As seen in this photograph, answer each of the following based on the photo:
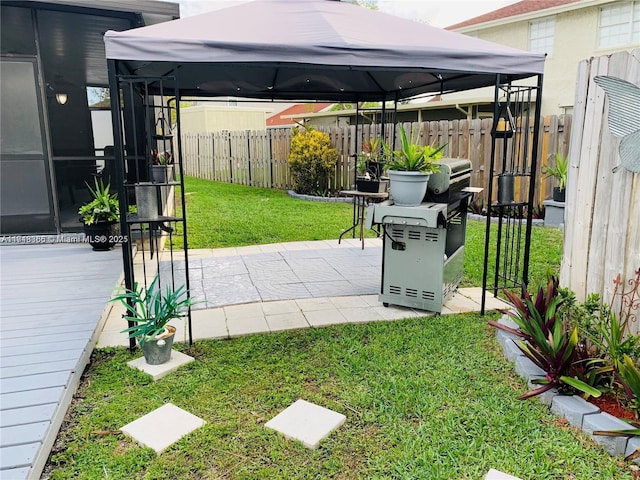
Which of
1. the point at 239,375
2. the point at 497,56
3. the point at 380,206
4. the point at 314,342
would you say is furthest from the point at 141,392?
the point at 497,56

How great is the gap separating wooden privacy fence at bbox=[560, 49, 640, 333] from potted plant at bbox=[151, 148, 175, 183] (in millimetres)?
2801

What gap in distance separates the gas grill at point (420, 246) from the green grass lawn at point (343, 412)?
475 mm

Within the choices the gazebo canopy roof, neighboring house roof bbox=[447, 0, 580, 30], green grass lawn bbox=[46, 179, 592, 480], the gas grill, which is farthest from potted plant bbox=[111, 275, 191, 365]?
neighboring house roof bbox=[447, 0, 580, 30]

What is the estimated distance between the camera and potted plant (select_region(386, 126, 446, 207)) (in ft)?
11.5

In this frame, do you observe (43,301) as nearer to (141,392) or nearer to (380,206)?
(141,392)

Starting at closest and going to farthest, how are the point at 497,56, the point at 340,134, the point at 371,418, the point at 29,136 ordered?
the point at 371,418, the point at 497,56, the point at 29,136, the point at 340,134

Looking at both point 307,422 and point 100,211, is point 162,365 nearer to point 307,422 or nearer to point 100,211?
point 307,422

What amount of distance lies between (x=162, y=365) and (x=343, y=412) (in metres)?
1.23

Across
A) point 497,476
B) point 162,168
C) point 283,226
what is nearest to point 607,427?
point 497,476

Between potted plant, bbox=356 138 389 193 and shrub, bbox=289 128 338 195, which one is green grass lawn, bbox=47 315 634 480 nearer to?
potted plant, bbox=356 138 389 193

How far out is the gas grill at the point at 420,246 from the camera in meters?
3.56

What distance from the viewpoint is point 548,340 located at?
2.62 meters

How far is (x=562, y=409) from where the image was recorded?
2.40 m

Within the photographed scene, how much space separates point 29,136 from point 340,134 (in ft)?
22.0
